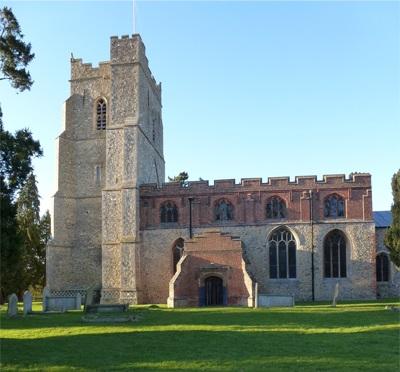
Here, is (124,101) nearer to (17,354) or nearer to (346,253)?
(346,253)

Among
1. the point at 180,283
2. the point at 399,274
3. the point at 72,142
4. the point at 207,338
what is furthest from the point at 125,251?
the point at 207,338

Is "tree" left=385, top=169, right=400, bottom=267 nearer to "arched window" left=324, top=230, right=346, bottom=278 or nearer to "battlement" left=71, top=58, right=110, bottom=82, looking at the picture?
"arched window" left=324, top=230, right=346, bottom=278

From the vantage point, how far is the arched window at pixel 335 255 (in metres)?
34.1

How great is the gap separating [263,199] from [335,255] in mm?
5680

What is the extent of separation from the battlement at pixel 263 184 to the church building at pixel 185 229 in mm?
65

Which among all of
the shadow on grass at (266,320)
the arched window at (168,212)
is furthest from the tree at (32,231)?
the shadow on grass at (266,320)

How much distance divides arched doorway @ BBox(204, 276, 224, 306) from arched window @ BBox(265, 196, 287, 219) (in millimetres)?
5387

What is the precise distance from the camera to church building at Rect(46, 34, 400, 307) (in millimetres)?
33312

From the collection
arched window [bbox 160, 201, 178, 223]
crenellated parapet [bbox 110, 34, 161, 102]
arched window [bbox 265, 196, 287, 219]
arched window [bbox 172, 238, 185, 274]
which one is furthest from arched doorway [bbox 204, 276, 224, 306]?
crenellated parapet [bbox 110, 34, 161, 102]

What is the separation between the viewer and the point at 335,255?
112 ft

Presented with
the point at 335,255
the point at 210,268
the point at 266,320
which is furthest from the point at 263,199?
the point at 266,320

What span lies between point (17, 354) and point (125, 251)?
22.4 metres

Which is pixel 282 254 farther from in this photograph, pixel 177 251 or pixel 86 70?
pixel 86 70

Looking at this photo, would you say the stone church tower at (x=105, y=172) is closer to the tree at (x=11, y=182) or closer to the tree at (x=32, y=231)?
the tree at (x=32, y=231)
